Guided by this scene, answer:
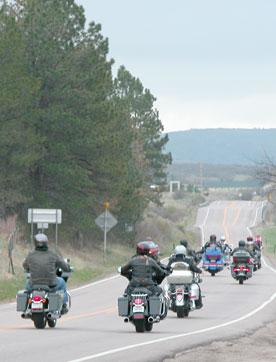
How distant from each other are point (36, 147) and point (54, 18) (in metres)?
6.98

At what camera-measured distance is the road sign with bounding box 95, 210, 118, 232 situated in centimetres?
5144

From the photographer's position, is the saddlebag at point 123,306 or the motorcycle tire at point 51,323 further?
the motorcycle tire at point 51,323

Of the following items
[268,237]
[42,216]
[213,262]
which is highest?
[42,216]

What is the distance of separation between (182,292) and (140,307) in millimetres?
4542

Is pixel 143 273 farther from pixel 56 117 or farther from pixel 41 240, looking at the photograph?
pixel 56 117

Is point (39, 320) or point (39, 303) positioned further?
point (39, 320)

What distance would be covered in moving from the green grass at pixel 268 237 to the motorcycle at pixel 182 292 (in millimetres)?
60315

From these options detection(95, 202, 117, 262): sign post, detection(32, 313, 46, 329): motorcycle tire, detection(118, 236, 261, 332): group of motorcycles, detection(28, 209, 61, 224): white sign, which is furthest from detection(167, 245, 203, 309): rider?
detection(95, 202, 117, 262): sign post

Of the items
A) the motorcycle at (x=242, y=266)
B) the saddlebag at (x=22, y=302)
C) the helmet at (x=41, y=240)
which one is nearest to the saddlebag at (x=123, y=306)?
the saddlebag at (x=22, y=302)

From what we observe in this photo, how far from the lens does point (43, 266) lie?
1770cm

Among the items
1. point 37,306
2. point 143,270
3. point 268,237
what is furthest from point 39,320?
point 268,237

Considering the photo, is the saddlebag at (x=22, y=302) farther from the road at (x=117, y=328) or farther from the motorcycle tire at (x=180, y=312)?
the motorcycle tire at (x=180, y=312)

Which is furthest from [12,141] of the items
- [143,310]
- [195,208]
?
[195,208]

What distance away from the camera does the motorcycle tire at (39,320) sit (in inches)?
691
